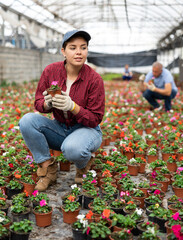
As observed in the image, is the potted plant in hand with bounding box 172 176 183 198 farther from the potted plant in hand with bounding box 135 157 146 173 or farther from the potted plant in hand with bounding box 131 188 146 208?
the potted plant in hand with bounding box 135 157 146 173

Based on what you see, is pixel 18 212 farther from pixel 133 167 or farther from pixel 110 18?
pixel 110 18

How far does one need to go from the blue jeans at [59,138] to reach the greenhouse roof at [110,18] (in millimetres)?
10316

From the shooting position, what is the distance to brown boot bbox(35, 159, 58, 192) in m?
3.09

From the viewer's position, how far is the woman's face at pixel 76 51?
300cm

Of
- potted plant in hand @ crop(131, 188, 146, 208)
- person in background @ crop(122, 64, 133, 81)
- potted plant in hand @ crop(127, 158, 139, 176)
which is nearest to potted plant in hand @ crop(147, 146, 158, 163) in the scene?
potted plant in hand @ crop(127, 158, 139, 176)

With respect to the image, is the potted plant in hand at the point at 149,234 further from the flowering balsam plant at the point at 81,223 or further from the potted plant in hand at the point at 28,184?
the potted plant in hand at the point at 28,184

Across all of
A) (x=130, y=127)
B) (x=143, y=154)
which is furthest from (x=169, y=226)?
(x=130, y=127)

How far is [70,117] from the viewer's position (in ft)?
10.4

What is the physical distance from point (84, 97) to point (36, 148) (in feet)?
2.35

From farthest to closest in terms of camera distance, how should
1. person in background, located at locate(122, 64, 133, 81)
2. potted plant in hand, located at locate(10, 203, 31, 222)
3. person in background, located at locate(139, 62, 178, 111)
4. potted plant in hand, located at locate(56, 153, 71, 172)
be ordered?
1. person in background, located at locate(122, 64, 133, 81)
2. person in background, located at locate(139, 62, 178, 111)
3. potted plant in hand, located at locate(56, 153, 71, 172)
4. potted plant in hand, located at locate(10, 203, 31, 222)

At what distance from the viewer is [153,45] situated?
31.1 metres

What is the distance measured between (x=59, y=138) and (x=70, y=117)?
0.90 feet

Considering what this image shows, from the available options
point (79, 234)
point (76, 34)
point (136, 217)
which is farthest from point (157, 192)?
point (76, 34)

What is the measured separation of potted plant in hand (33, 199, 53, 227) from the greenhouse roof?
1121 centimetres
